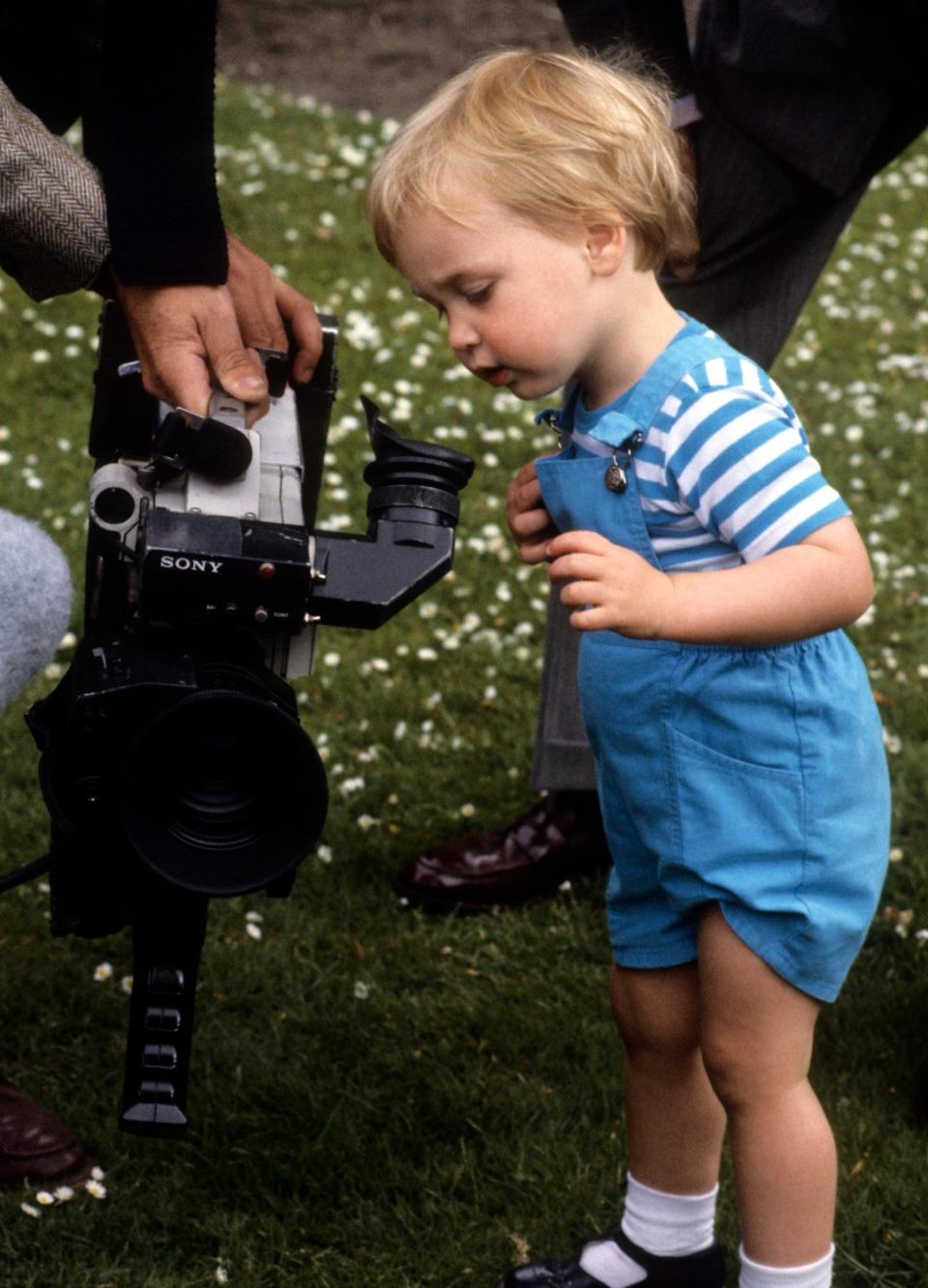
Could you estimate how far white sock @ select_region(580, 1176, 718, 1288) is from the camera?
2641mm

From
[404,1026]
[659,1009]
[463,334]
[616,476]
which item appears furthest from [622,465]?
[404,1026]

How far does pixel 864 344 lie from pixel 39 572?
498 cm

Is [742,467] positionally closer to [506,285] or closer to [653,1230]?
[506,285]

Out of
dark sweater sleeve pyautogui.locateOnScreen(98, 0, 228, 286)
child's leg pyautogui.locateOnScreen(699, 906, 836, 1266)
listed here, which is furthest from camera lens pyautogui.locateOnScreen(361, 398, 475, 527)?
child's leg pyautogui.locateOnScreen(699, 906, 836, 1266)

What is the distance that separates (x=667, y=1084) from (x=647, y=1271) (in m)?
0.33

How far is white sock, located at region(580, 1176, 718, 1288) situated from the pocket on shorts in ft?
2.03

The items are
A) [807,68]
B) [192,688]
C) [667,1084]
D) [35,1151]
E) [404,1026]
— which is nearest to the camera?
[192,688]

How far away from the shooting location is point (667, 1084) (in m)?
2.57

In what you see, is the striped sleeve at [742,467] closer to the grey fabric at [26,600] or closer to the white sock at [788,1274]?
the grey fabric at [26,600]

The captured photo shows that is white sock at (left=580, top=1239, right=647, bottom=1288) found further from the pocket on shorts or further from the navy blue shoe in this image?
the pocket on shorts

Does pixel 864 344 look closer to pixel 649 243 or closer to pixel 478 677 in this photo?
pixel 478 677

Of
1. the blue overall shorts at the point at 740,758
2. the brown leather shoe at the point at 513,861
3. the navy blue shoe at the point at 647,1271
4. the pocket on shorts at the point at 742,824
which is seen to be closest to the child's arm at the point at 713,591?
the blue overall shorts at the point at 740,758

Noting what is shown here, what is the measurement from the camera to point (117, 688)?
1.93 metres

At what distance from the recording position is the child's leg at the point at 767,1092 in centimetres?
231
